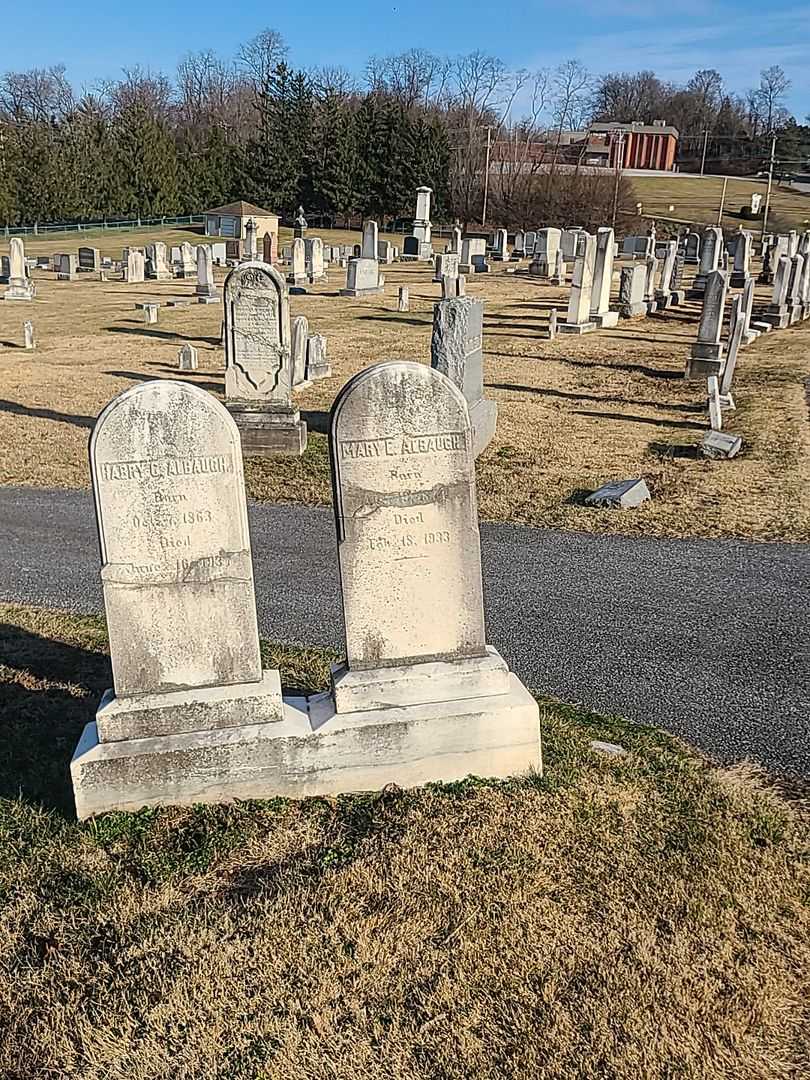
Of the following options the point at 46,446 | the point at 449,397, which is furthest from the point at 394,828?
the point at 46,446

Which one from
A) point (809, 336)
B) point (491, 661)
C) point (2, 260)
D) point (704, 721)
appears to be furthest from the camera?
point (2, 260)

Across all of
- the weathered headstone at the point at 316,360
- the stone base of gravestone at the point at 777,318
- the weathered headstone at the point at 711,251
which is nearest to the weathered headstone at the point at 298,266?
the weathered headstone at the point at 711,251

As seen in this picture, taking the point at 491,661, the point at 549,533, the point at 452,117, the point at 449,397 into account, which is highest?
the point at 452,117

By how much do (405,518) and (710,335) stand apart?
13874mm

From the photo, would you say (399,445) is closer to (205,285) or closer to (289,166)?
(205,285)

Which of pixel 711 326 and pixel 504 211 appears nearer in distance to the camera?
pixel 711 326

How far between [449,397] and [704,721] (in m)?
2.67

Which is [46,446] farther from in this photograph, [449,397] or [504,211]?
[504,211]

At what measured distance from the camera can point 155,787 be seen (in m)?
4.39

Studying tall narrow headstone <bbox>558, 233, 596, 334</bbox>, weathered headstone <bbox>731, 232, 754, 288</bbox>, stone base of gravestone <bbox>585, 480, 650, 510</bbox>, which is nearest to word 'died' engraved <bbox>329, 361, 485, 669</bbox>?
stone base of gravestone <bbox>585, 480, 650, 510</bbox>

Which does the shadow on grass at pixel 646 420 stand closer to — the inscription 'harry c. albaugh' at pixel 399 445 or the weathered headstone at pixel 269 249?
the inscription 'harry c. albaugh' at pixel 399 445

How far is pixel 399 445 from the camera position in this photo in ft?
14.4

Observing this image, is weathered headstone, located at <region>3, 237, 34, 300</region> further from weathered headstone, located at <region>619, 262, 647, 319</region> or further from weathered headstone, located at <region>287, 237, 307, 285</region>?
weathered headstone, located at <region>619, 262, 647, 319</region>

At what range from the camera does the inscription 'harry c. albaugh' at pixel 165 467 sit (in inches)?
165
